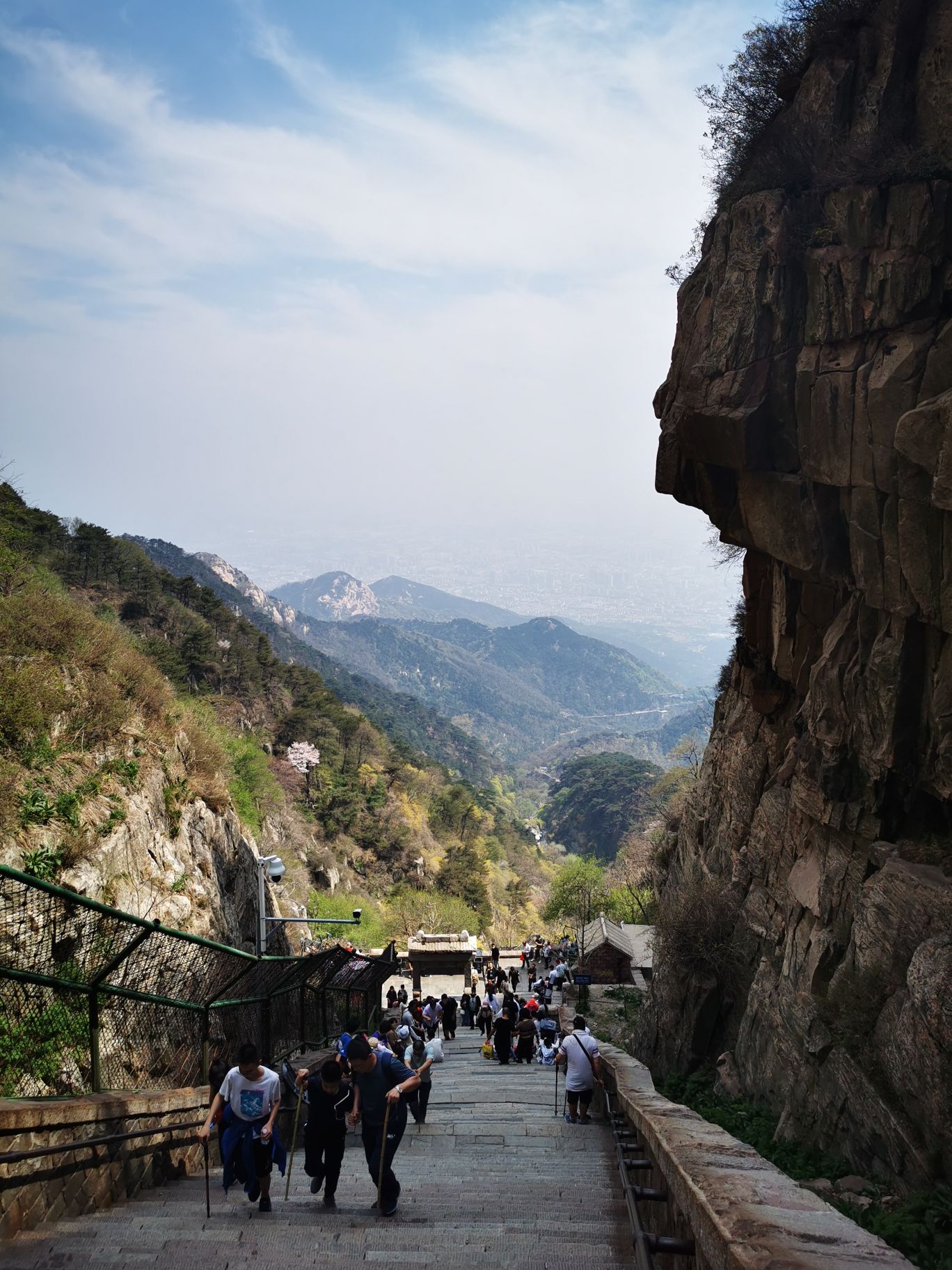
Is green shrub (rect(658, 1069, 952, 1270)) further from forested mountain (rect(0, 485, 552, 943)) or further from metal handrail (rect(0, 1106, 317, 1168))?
forested mountain (rect(0, 485, 552, 943))

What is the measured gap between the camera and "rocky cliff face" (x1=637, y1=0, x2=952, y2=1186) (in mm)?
11258

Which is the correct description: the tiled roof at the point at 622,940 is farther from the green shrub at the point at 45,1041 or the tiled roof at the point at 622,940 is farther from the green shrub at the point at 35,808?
the green shrub at the point at 45,1041

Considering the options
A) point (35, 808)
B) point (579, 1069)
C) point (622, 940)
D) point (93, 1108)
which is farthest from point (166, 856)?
point (622, 940)

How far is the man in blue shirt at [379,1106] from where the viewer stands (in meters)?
7.17

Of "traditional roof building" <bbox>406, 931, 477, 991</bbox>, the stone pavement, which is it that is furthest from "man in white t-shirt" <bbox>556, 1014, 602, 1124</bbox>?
"traditional roof building" <bbox>406, 931, 477, 991</bbox>

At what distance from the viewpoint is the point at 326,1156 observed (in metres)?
7.56

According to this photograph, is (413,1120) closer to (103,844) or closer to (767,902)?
(767,902)

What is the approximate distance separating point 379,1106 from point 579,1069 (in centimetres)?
544

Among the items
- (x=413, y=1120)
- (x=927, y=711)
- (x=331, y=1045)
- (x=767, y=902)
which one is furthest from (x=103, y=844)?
(x=927, y=711)

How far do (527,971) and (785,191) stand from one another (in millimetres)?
36996

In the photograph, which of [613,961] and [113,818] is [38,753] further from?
[613,961]

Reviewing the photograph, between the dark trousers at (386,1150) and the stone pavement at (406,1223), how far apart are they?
17 cm

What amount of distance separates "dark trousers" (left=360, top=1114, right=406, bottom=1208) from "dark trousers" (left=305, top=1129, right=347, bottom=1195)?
0.24 m

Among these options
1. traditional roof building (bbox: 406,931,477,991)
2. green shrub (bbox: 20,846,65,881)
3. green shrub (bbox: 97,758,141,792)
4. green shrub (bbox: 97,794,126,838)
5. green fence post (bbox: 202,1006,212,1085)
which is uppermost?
green shrub (bbox: 97,758,141,792)
